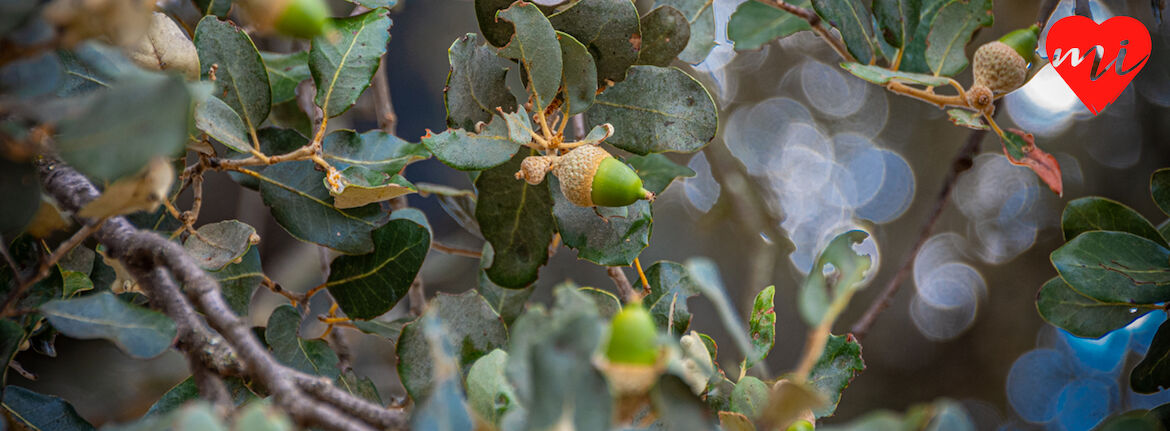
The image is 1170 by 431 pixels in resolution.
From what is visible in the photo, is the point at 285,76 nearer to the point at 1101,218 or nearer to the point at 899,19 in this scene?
the point at 899,19

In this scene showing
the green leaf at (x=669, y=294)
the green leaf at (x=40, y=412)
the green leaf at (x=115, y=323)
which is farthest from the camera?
the green leaf at (x=669, y=294)

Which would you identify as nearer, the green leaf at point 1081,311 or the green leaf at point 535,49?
the green leaf at point 535,49

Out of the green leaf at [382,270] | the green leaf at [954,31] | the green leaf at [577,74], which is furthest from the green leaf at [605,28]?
the green leaf at [954,31]

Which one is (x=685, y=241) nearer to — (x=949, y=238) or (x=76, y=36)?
(x=949, y=238)

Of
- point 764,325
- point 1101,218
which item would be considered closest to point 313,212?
point 764,325

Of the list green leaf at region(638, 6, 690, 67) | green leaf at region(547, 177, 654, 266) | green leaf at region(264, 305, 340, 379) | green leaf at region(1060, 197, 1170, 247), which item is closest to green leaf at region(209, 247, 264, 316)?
green leaf at region(264, 305, 340, 379)

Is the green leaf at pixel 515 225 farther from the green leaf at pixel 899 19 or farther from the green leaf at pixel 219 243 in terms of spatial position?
the green leaf at pixel 899 19
